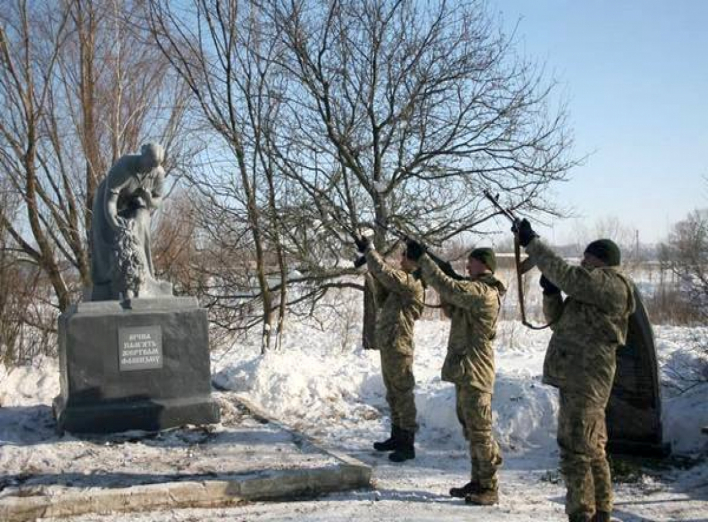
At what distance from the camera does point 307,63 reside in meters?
10.9

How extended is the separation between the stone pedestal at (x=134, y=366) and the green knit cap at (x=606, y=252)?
397 centimetres

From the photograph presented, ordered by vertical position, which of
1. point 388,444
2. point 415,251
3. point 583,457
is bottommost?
point 388,444

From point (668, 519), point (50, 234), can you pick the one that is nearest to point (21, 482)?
point (668, 519)

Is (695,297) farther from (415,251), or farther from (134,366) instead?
(134,366)

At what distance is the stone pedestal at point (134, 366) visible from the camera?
620cm

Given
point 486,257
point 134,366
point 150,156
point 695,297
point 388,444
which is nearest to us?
point 486,257

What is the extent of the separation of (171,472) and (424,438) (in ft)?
8.87

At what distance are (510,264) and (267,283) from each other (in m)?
17.7

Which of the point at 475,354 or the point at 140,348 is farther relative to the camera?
the point at 140,348

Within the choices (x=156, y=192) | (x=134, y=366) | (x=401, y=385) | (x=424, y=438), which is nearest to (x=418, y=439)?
(x=424, y=438)

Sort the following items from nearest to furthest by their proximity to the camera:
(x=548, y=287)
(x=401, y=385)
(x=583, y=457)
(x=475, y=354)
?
(x=583, y=457) → (x=548, y=287) → (x=475, y=354) → (x=401, y=385)

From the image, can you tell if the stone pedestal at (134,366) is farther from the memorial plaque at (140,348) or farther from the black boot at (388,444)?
the black boot at (388,444)

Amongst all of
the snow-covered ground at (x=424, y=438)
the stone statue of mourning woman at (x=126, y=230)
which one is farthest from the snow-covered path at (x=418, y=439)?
the stone statue of mourning woman at (x=126, y=230)

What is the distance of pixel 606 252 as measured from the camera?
4.14 metres
